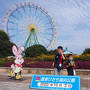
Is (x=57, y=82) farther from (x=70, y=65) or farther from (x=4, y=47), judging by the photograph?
(x=4, y=47)

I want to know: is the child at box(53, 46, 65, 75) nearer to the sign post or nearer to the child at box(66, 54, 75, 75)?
the child at box(66, 54, 75, 75)

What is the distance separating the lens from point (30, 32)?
30.5 meters

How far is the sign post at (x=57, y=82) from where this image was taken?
193 inches

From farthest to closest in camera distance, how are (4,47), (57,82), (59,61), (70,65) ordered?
(4,47) → (70,65) → (59,61) → (57,82)

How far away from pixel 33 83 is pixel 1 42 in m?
38.0

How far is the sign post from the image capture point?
4898 millimetres

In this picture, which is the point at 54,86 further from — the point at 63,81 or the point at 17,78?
the point at 17,78

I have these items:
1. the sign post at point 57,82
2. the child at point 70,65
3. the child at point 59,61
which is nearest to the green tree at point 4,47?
the child at point 70,65

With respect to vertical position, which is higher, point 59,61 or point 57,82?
point 59,61

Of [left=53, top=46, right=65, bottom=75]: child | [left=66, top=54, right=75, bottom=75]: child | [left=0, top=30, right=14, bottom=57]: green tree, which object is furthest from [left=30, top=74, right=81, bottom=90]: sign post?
[left=0, top=30, right=14, bottom=57]: green tree

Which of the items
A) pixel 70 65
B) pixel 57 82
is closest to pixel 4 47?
pixel 70 65

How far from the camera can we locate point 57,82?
16.6ft

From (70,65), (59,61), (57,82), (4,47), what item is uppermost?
(4,47)

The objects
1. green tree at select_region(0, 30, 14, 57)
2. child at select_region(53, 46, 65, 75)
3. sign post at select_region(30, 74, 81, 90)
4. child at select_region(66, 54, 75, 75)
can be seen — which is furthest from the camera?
green tree at select_region(0, 30, 14, 57)
